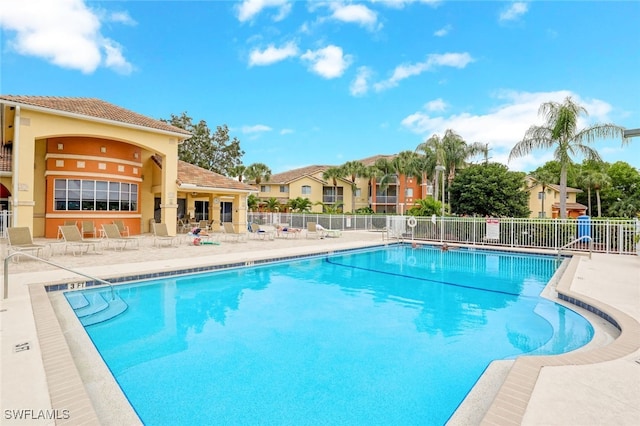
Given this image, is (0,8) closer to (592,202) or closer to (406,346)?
(406,346)

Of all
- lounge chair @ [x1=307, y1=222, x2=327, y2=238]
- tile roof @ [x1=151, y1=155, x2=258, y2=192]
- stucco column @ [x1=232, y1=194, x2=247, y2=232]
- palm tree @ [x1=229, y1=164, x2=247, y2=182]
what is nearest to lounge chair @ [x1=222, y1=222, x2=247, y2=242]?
stucco column @ [x1=232, y1=194, x2=247, y2=232]

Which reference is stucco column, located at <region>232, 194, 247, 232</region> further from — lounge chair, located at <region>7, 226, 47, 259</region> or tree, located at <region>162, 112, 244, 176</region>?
tree, located at <region>162, 112, 244, 176</region>

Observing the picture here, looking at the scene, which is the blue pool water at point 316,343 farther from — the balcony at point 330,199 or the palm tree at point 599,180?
the palm tree at point 599,180

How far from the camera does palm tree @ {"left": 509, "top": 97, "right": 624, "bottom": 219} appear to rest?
771 inches

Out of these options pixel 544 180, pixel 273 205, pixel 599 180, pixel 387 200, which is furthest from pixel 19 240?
pixel 599 180

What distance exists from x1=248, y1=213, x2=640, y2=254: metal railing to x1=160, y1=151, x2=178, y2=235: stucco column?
44.6 ft

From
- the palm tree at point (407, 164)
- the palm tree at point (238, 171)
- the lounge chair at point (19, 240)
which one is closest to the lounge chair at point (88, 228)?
the lounge chair at point (19, 240)

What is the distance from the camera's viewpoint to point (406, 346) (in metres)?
6.00

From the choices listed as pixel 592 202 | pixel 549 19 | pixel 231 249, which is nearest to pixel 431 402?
pixel 231 249

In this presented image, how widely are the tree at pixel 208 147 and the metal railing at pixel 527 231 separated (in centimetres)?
2972

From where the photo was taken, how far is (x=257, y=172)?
47.1 meters

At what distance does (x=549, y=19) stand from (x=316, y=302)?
55.9 ft

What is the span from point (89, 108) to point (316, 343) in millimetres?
18207

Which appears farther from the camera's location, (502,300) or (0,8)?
(0,8)
